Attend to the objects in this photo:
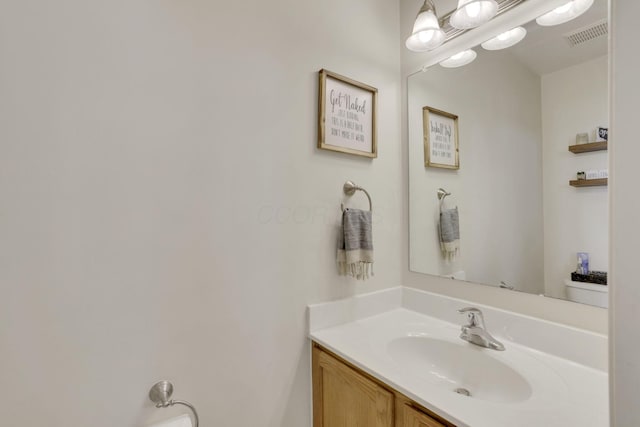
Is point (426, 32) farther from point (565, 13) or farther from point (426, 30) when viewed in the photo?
point (565, 13)

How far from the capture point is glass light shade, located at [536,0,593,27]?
988 millimetres

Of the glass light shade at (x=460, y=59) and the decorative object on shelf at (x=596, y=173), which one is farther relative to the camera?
the glass light shade at (x=460, y=59)

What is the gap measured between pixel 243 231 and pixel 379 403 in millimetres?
725

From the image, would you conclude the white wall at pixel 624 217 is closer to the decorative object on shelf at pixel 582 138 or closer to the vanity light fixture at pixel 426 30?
the decorative object on shelf at pixel 582 138

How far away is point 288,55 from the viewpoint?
1179 millimetres

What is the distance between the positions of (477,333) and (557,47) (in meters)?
1.11

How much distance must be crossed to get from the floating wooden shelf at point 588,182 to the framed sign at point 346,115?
2.51 feet

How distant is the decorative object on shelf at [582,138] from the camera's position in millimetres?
990

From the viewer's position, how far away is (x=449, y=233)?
1.42m

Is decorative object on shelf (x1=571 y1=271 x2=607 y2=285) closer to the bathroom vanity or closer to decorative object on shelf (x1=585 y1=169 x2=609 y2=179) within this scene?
decorative object on shelf (x1=585 y1=169 x2=609 y2=179)

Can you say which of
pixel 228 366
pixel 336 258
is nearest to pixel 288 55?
pixel 336 258

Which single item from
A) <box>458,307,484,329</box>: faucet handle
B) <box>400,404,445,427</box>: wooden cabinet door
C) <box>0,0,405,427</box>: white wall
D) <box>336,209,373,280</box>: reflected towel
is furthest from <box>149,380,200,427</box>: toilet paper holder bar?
<box>458,307,484,329</box>: faucet handle

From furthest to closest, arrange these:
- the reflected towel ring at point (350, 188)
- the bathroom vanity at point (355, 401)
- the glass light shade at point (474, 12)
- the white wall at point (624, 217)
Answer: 1. the reflected towel ring at point (350, 188)
2. the glass light shade at point (474, 12)
3. the bathroom vanity at point (355, 401)
4. the white wall at point (624, 217)

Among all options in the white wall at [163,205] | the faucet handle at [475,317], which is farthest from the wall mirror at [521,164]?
the white wall at [163,205]
